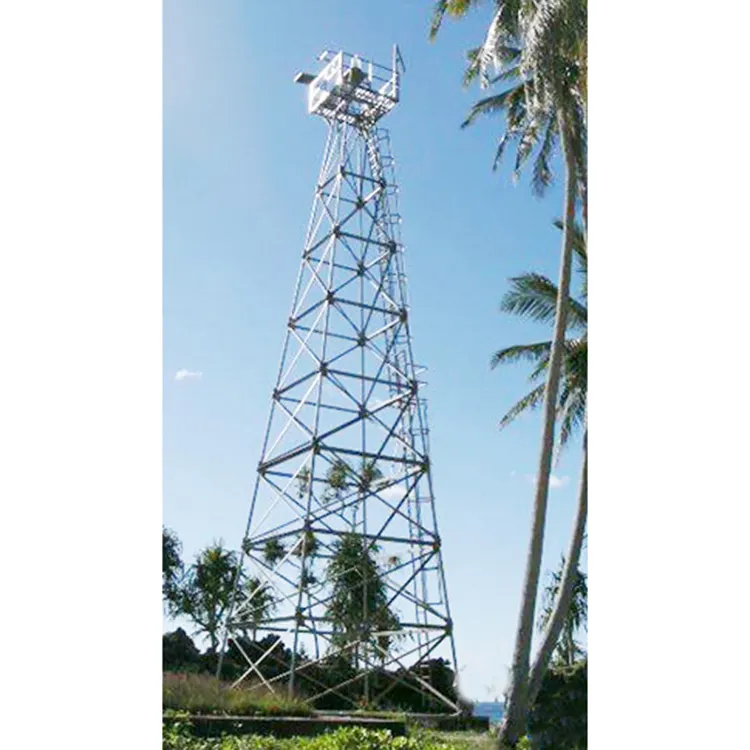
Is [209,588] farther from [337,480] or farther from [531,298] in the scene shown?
[531,298]

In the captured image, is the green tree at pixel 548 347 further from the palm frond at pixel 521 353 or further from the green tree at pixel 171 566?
the green tree at pixel 171 566

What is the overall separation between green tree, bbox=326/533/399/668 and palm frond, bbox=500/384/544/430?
135 cm

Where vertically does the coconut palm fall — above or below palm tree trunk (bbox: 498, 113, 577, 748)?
above

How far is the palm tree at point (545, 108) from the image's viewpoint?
432cm

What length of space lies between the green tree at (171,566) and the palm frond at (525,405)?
4536 mm

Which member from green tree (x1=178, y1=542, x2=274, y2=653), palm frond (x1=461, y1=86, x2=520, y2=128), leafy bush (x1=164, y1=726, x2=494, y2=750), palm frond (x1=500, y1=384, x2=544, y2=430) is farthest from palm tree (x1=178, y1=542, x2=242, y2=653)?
leafy bush (x1=164, y1=726, x2=494, y2=750)

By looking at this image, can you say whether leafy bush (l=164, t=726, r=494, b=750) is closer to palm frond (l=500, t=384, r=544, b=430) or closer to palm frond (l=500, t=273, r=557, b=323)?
palm frond (l=500, t=273, r=557, b=323)

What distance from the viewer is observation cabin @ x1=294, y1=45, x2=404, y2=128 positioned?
887 centimetres

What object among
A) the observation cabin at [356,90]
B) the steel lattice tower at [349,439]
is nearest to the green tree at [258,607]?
the steel lattice tower at [349,439]

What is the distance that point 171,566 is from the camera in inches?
451
